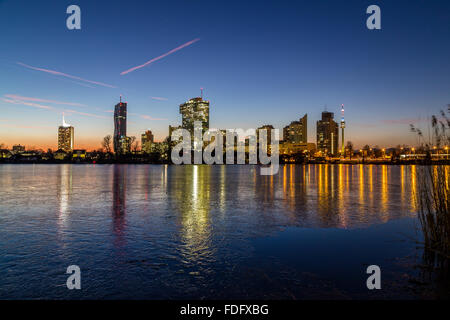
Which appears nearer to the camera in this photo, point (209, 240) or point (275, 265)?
point (275, 265)

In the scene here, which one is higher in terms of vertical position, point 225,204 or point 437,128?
point 437,128

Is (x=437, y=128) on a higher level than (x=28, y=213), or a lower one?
higher

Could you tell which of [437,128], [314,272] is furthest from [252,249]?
[437,128]

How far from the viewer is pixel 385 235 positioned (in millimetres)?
10820

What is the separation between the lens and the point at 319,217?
46.1 feet

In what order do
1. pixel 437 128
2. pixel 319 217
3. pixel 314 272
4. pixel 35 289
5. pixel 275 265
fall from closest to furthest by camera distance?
pixel 35 289
pixel 314 272
pixel 275 265
pixel 437 128
pixel 319 217

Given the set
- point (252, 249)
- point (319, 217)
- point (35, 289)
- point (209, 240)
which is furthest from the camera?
point (319, 217)

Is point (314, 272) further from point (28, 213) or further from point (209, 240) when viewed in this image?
point (28, 213)

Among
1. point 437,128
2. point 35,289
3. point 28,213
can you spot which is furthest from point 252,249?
point 28,213

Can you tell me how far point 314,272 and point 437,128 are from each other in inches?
207
